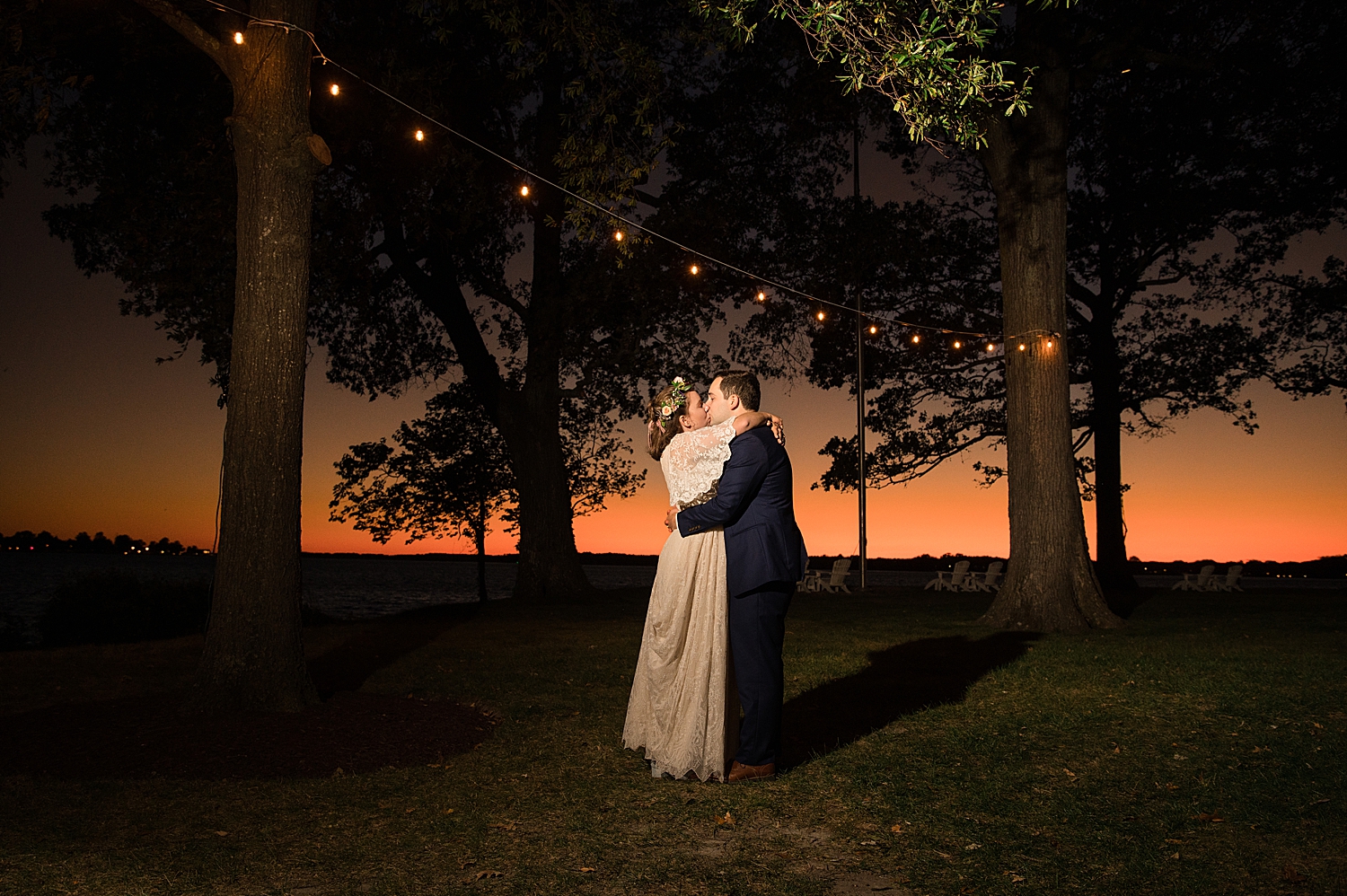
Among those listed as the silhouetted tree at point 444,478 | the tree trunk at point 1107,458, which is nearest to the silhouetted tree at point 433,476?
the silhouetted tree at point 444,478

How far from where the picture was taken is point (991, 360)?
2534 centimetres

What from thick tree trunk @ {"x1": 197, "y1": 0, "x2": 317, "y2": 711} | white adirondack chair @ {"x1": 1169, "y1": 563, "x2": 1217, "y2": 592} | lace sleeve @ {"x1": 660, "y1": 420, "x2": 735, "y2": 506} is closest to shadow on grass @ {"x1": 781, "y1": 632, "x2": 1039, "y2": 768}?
lace sleeve @ {"x1": 660, "y1": 420, "x2": 735, "y2": 506}

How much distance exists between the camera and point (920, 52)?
584 cm

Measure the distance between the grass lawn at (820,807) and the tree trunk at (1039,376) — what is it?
4.36 m

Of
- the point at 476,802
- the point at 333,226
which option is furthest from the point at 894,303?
the point at 476,802

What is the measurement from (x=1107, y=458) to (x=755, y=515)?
22807 mm

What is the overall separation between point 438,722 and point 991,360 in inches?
848

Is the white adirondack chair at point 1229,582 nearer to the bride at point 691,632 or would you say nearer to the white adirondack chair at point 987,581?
the white adirondack chair at point 987,581

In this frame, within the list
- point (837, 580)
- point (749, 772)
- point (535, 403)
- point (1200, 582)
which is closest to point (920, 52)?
point (749, 772)

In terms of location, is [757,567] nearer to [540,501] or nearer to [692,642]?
[692,642]

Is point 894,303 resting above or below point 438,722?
above

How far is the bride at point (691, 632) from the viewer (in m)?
5.33

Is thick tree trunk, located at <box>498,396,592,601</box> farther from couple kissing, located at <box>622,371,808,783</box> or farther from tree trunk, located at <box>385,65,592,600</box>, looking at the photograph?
couple kissing, located at <box>622,371,808,783</box>

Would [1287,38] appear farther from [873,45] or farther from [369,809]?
[369,809]
